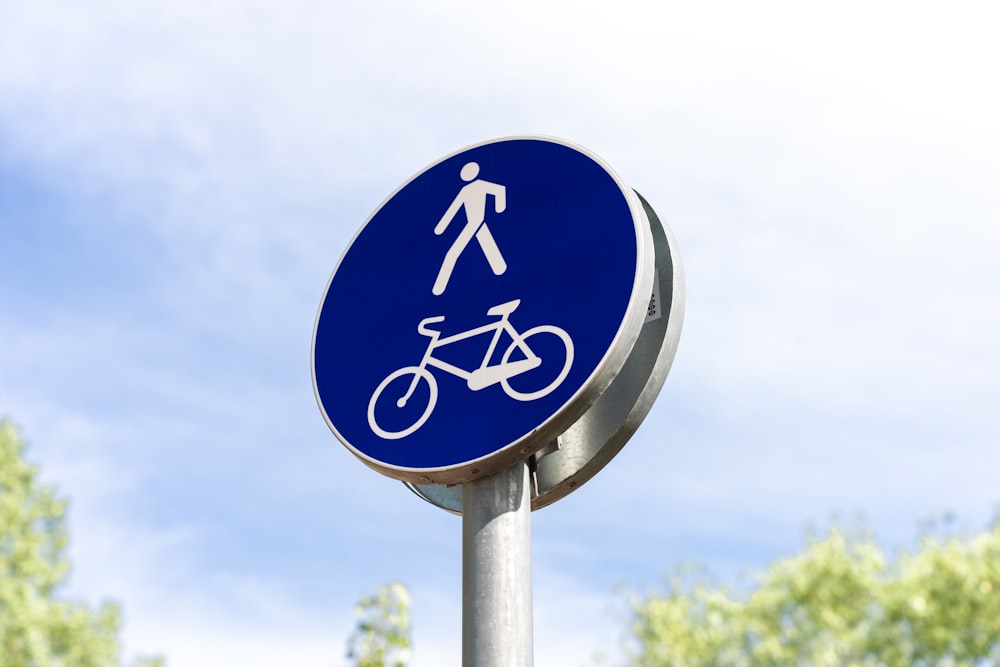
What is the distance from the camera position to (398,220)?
2.95 metres

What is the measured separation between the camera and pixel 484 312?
256 centimetres

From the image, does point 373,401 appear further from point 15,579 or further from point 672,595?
point 672,595

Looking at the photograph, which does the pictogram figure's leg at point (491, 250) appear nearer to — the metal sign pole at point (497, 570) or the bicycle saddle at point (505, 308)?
the bicycle saddle at point (505, 308)

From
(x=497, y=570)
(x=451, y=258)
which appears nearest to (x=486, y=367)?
(x=451, y=258)

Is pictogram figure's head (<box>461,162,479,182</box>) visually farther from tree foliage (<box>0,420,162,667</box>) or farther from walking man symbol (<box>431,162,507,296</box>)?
tree foliage (<box>0,420,162,667</box>)

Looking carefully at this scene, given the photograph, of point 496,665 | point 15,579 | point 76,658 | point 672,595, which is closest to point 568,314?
point 496,665

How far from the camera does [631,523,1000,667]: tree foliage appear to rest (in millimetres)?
15281

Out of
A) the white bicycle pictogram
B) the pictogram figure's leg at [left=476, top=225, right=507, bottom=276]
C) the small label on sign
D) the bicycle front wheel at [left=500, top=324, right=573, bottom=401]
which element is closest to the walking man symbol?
the pictogram figure's leg at [left=476, top=225, right=507, bottom=276]

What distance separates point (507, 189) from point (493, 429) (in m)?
0.68

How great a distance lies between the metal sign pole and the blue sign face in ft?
0.27

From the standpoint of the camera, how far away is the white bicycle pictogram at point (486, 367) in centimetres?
242

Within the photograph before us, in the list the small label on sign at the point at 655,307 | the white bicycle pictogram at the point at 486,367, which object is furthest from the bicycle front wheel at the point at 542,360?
the small label on sign at the point at 655,307

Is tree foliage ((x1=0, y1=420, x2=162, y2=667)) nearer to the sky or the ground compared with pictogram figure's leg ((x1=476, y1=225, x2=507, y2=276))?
nearer to the sky

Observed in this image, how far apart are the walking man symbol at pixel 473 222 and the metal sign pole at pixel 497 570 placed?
51 cm
